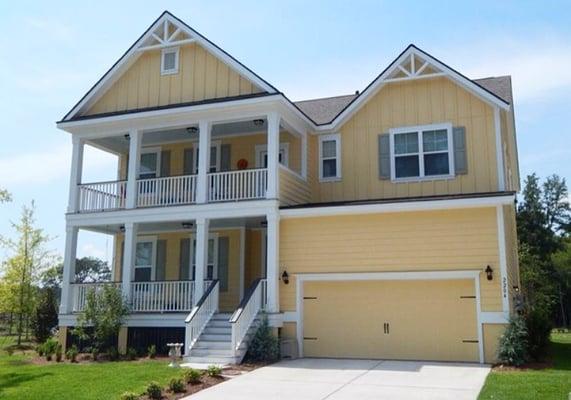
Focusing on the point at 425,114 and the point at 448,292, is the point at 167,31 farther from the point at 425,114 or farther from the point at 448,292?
the point at 448,292

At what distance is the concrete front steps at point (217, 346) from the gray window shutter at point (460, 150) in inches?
294

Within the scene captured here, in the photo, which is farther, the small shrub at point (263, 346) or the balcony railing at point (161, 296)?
the balcony railing at point (161, 296)

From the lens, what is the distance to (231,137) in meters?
20.5

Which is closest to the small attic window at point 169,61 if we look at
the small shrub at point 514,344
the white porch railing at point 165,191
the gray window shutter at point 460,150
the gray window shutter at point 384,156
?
the white porch railing at point 165,191

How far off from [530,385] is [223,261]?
36.4 ft

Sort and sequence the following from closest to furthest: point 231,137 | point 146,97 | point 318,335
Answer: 1. point 318,335
2. point 146,97
3. point 231,137

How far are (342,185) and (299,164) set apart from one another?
1.58 meters

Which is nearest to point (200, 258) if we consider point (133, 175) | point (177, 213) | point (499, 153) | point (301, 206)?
point (177, 213)

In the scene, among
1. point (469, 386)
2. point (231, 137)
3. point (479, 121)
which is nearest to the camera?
point (469, 386)

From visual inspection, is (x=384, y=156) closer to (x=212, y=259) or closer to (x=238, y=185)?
(x=238, y=185)

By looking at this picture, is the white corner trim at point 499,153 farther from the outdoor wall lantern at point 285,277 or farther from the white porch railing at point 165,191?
the white porch railing at point 165,191

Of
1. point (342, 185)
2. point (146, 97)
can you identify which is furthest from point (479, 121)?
point (146, 97)

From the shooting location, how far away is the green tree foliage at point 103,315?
16495mm

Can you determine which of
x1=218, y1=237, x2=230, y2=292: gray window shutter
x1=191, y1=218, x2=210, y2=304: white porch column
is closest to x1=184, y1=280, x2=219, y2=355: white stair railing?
x1=191, y1=218, x2=210, y2=304: white porch column
